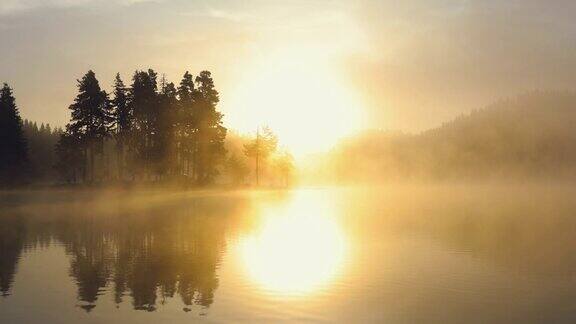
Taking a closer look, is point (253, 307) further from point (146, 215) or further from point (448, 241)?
point (146, 215)

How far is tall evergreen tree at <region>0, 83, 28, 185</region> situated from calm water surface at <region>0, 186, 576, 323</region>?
52.0m

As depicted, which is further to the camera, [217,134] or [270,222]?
[217,134]

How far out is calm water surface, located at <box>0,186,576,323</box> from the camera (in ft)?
60.3

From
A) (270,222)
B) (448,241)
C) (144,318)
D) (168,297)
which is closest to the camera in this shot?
(144,318)

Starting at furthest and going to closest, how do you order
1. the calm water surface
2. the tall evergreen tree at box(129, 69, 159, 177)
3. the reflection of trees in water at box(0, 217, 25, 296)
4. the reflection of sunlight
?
the tall evergreen tree at box(129, 69, 159, 177) → the reflection of sunlight → the reflection of trees in water at box(0, 217, 25, 296) → the calm water surface

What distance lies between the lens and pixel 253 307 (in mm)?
18750

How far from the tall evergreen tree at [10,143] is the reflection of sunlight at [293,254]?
208 ft

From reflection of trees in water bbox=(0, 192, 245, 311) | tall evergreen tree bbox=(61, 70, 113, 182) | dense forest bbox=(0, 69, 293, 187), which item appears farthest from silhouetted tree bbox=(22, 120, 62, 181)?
reflection of trees in water bbox=(0, 192, 245, 311)

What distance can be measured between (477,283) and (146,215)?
121ft

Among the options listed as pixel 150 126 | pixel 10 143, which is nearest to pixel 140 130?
pixel 150 126

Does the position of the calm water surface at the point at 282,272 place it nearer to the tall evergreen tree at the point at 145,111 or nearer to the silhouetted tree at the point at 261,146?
the tall evergreen tree at the point at 145,111

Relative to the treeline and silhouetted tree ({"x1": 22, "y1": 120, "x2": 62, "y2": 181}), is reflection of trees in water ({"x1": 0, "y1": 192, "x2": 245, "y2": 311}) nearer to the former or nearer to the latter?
the treeline

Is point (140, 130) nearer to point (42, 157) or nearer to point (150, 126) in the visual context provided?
point (150, 126)

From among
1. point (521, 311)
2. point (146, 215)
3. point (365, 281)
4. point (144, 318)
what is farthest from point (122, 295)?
point (146, 215)
